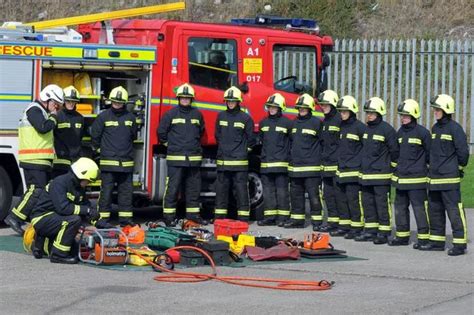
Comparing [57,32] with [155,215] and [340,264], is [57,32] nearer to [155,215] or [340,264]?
[155,215]

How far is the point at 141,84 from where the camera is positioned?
640 inches

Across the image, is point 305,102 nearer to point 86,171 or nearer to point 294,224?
point 294,224

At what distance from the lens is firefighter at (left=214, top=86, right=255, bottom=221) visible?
16.1 metres

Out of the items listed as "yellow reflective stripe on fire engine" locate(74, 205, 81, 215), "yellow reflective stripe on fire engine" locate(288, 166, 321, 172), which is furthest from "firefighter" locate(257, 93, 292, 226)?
"yellow reflective stripe on fire engine" locate(74, 205, 81, 215)

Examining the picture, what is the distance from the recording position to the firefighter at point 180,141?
52.1ft

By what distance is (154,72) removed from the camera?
16031 millimetres

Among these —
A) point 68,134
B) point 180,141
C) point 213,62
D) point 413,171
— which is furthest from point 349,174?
point 68,134

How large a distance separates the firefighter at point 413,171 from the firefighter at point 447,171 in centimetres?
21

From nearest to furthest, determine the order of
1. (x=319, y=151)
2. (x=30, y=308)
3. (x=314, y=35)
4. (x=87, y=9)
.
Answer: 1. (x=30, y=308)
2. (x=319, y=151)
3. (x=314, y=35)
4. (x=87, y=9)

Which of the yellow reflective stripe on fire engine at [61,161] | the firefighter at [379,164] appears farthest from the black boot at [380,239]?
the yellow reflective stripe on fire engine at [61,161]

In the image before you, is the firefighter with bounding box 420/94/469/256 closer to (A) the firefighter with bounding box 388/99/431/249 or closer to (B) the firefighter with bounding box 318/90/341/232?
(A) the firefighter with bounding box 388/99/431/249

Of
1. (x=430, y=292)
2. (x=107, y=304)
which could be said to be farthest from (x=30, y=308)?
(x=430, y=292)

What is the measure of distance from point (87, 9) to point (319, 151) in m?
Answer: 16.6

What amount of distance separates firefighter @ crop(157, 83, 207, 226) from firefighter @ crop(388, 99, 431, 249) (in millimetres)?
3055
